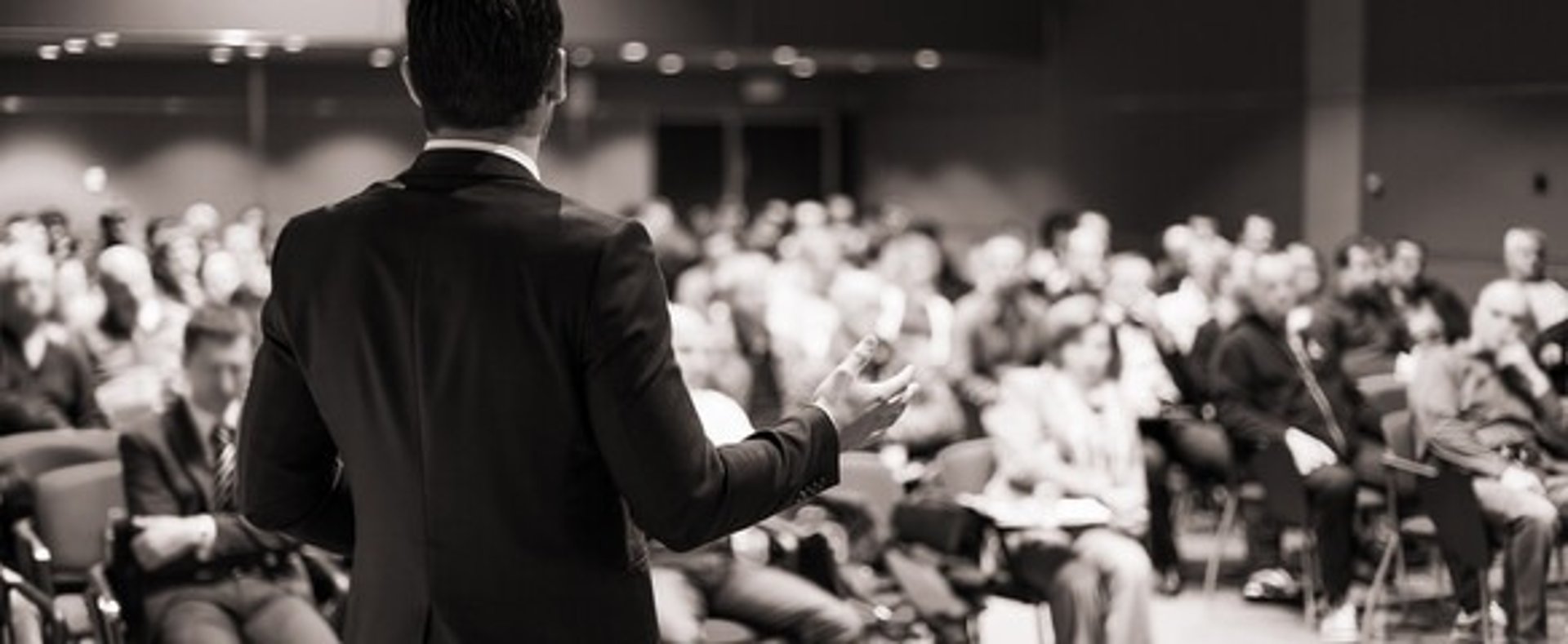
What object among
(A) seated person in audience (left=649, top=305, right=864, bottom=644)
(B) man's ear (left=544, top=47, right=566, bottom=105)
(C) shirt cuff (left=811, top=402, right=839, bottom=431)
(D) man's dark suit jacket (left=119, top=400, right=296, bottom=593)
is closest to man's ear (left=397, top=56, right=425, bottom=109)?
(B) man's ear (left=544, top=47, right=566, bottom=105)

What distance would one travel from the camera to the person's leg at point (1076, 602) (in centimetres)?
721

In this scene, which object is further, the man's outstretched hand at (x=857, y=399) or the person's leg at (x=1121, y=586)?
the person's leg at (x=1121, y=586)

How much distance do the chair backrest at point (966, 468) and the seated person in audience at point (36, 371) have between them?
307cm

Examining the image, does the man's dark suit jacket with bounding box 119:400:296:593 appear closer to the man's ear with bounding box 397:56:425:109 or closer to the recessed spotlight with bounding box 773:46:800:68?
the man's ear with bounding box 397:56:425:109

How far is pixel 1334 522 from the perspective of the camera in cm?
911

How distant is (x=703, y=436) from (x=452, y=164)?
36 cm

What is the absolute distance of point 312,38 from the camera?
1399 cm

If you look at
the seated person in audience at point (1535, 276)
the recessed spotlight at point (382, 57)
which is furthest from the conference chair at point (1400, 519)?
the recessed spotlight at point (382, 57)

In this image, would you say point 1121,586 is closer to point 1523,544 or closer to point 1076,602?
point 1076,602

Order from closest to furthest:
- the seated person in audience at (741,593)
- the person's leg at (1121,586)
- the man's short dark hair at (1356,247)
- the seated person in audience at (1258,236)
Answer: the seated person in audience at (741,593), the person's leg at (1121,586), the man's short dark hair at (1356,247), the seated person in audience at (1258,236)

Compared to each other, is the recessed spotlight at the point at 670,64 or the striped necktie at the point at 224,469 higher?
the recessed spotlight at the point at 670,64

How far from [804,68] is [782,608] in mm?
12502

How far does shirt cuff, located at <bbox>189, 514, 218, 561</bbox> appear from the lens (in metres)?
5.52

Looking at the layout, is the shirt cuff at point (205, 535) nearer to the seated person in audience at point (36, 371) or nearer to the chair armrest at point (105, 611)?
the chair armrest at point (105, 611)
